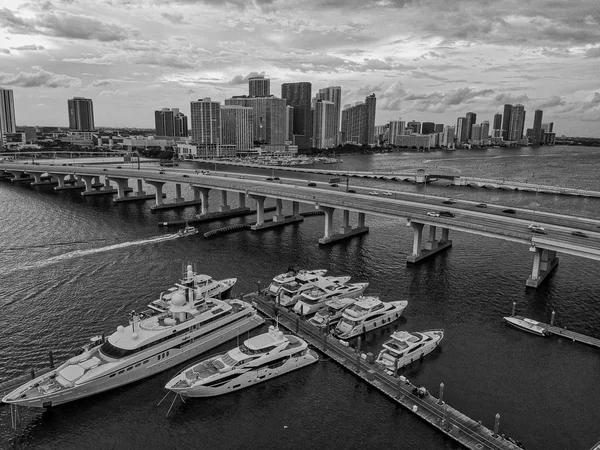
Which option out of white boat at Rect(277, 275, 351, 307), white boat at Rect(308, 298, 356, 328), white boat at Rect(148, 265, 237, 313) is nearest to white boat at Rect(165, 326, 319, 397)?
white boat at Rect(308, 298, 356, 328)

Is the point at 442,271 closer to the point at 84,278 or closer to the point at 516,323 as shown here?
the point at 516,323

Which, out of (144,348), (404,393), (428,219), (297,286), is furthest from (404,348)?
(428,219)

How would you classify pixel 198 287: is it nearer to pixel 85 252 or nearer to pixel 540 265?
pixel 85 252

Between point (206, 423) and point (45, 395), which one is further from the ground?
point (45, 395)


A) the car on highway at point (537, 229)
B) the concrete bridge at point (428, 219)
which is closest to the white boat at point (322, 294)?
the concrete bridge at point (428, 219)

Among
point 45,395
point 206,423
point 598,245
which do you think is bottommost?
point 206,423

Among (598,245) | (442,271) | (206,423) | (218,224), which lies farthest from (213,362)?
(218,224)
